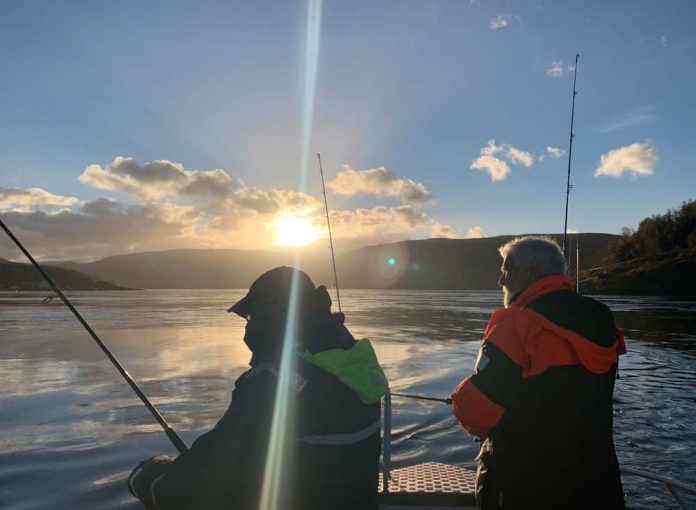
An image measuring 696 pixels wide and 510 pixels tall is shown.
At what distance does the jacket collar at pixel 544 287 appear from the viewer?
288 cm

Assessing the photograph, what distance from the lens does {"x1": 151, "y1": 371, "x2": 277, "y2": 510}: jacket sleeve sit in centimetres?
219

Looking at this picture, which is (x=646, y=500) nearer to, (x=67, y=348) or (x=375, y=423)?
(x=375, y=423)

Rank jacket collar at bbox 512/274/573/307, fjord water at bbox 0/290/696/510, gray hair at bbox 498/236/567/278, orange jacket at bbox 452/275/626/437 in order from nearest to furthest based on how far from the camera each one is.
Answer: orange jacket at bbox 452/275/626/437
jacket collar at bbox 512/274/573/307
gray hair at bbox 498/236/567/278
fjord water at bbox 0/290/696/510

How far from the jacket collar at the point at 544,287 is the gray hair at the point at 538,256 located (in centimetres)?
10

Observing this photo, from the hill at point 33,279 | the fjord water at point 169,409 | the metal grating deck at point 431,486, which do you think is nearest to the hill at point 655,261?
the fjord water at point 169,409

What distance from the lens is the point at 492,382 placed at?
2770mm

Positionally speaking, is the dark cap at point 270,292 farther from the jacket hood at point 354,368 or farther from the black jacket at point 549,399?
the black jacket at point 549,399

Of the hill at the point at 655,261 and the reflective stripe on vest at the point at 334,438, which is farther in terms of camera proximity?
the hill at the point at 655,261

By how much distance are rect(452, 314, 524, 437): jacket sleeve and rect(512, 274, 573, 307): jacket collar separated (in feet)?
0.90

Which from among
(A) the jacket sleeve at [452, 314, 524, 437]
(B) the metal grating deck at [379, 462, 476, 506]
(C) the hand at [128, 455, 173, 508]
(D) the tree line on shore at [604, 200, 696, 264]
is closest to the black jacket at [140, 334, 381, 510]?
(C) the hand at [128, 455, 173, 508]

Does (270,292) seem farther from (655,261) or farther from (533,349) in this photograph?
(655,261)

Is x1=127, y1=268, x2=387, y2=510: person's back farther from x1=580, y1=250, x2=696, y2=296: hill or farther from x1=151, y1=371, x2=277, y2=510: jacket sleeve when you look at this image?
x1=580, y1=250, x2=696, y2=296: hill

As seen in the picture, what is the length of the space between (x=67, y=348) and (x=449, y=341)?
14926 mm

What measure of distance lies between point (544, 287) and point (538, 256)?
26cm
